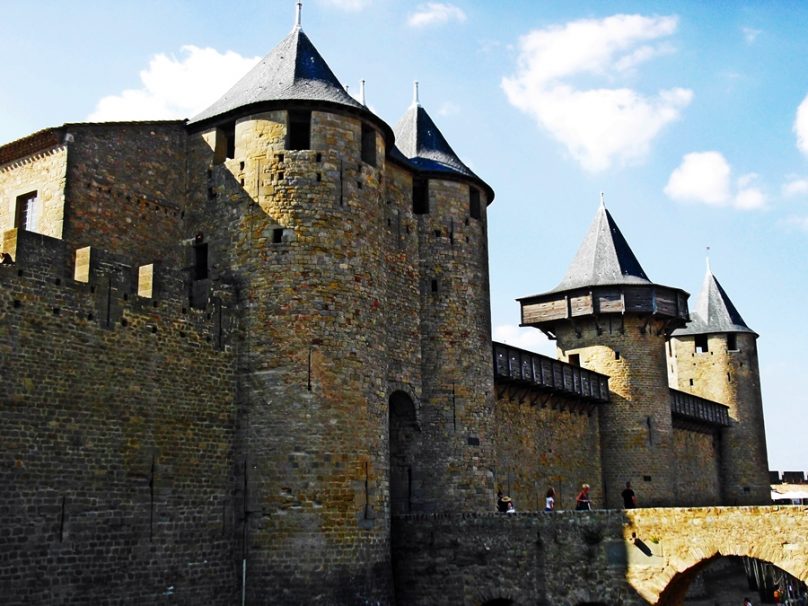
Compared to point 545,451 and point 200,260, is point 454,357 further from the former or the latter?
point 545,451

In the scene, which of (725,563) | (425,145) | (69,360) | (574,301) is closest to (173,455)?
(69,360)

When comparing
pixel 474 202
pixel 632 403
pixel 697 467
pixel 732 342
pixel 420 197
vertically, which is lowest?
pixel 697 467

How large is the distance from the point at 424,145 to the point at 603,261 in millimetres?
10641

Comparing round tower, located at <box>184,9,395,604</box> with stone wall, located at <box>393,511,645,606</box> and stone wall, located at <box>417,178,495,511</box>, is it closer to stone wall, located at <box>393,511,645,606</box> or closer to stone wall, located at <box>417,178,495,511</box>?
stone wall, located at <box>393,511,645,606</box>

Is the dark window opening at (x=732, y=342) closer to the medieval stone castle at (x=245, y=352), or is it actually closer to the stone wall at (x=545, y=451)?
the stone wall at (x=545, y=451)

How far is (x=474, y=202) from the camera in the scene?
75.7 feet

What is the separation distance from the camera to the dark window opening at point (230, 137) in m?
18.7

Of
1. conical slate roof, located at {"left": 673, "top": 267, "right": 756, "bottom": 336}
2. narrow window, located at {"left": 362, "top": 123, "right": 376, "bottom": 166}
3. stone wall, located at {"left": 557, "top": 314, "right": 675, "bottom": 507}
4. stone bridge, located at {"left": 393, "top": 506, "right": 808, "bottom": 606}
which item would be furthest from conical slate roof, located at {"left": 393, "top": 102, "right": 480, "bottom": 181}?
conical slate roof, located at {"left": 673, "top": 267, "right": 756, "bottom": 336}

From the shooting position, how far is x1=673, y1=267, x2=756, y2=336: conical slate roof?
4025cm

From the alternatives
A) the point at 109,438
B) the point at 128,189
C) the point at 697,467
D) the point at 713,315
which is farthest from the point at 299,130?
the point at 713,315

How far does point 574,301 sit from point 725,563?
10.9 meters

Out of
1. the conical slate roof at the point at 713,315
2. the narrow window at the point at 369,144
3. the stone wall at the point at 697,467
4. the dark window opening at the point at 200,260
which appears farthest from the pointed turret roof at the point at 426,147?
the conical slate roof at the point at 713,315

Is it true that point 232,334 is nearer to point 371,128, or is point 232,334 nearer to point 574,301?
point 371,128

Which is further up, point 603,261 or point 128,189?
point 603,261
